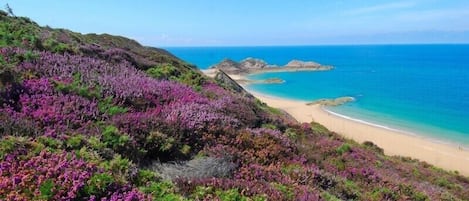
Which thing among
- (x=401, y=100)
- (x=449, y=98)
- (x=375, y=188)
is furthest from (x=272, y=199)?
(x=449, y=98)

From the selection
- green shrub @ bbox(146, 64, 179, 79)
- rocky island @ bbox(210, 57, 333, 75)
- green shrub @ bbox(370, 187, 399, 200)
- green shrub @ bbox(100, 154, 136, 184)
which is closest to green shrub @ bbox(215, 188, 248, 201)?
green shrub @ bbox(100, 154, 136, 184)

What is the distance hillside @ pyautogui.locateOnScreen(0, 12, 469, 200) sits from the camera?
5230mm

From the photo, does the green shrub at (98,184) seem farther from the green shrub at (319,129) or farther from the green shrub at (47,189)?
the green shrub at (319,129)

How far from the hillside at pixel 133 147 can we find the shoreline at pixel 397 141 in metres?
22.8

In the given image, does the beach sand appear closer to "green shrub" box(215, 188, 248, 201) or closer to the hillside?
the hillside

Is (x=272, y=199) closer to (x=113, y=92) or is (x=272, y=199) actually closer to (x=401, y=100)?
(x=113, y=92)

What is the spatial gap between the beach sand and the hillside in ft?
74.1

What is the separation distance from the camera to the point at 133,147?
7387 mm

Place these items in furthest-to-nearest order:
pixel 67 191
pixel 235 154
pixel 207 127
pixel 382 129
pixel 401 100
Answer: pixel 401 100, pixel 382 129, pixel 207 127, pixel 235 154, pixel 67 191

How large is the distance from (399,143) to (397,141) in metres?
0.96

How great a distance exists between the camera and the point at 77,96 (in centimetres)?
855

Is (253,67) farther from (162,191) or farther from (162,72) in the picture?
(162,191)

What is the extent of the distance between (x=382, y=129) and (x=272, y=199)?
41980 millimetres

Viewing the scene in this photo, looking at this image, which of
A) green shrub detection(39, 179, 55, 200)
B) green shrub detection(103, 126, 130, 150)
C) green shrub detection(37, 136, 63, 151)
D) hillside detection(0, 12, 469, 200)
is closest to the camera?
green shrub detection(39, 179, 55, 200)
